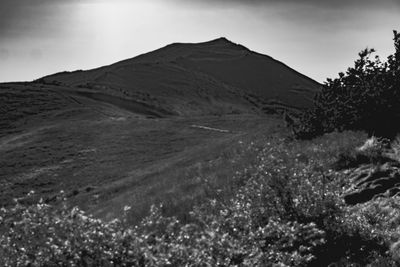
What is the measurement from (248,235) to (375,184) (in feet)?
12.9

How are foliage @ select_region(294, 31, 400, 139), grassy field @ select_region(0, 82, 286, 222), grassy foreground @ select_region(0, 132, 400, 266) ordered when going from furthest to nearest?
1. grassy field @ select_region(0, 82, 286, 222)
2. foliage @ select_region(294, 31, 400, 139)
3. grassy foreground @ select_region(0, 132, 400, 266)

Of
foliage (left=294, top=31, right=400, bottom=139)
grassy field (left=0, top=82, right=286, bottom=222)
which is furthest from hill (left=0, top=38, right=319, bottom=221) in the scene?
foliage (left=294, top=31, right=400, bottom=139)

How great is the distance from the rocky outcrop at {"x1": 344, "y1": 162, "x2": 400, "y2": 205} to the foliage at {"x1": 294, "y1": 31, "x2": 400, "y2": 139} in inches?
107

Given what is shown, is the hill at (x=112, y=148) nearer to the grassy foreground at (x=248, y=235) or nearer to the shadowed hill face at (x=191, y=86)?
the grassy foreground at (x=248, y=235)

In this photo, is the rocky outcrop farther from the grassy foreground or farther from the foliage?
the foliage

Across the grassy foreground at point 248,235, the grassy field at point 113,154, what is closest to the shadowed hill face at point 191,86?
the grassy field at point 113,154

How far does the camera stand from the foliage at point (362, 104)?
1675 cm

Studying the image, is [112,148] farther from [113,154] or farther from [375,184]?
[375,184]

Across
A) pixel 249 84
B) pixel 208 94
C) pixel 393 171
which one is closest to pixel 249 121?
pixel 393 171

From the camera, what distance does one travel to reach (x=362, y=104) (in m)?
18.0

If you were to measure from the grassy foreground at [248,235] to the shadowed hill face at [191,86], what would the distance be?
8293 centimetres

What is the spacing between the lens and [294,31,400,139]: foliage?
16.8 m

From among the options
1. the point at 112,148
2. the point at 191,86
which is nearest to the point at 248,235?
the point at 112,148

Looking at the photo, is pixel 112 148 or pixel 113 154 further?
pixel 112 148
